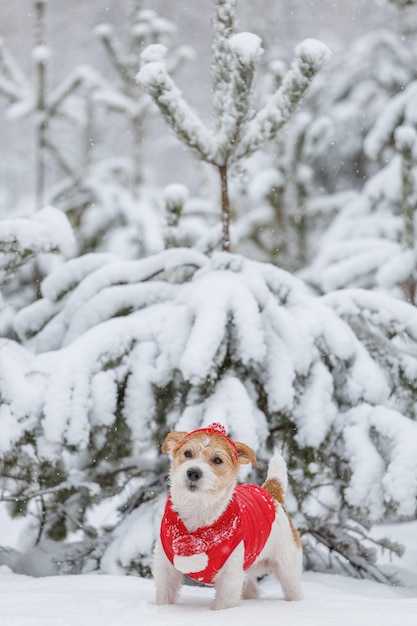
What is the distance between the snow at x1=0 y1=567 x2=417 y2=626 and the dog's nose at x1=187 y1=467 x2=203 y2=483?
47 centimetres

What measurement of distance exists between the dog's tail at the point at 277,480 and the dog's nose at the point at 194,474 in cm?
72

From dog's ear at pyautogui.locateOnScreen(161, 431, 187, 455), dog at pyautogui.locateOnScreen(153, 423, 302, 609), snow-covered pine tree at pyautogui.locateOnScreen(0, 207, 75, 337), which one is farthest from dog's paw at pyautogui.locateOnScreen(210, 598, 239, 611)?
snow-covered pine tree at pyautogui.locateOnScreen(0, 207, 75, 337)

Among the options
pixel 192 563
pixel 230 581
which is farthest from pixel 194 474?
pixel 230 581

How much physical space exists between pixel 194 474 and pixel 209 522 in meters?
0.29

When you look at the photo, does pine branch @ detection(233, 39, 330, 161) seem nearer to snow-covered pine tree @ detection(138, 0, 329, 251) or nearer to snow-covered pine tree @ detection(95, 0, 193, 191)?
snow-covered pine tree @ detection(138, 0, 329, 251)

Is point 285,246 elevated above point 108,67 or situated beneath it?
situated beneath

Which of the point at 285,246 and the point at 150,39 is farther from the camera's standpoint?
the point at 150,39

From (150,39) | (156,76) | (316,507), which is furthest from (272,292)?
(150,39)

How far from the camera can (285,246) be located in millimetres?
9234

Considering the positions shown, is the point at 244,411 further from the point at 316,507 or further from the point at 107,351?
the point at 316,507

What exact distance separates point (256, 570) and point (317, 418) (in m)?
1.01

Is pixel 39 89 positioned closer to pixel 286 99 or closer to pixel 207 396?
pixel 286 99

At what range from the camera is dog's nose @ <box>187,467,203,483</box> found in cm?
283

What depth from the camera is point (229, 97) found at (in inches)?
178
